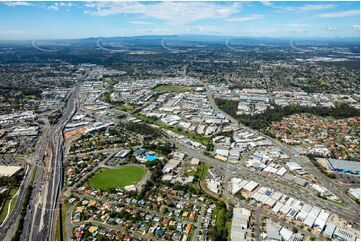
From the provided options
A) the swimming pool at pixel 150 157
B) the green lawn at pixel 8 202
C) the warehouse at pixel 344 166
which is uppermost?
the warehouse at pixel 344 166

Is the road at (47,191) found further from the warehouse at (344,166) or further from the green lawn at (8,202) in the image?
the warehouse at (344,166)

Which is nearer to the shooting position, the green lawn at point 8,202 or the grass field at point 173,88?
the green lawn at point 8,202

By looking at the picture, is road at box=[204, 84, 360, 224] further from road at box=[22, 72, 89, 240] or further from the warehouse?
road at box=[22, 72, 89, 240]

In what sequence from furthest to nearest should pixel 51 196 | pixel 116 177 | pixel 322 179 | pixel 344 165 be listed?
pixel 344 165, pixel 116 177, pixel 322 179, pixel 51 196

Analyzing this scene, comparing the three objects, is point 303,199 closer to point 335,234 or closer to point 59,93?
point 335,234

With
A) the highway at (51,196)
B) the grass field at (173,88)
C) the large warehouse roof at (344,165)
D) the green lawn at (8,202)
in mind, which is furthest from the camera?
the grass field at (173,88)

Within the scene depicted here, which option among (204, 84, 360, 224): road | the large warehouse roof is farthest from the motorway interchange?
the large warehouse roof

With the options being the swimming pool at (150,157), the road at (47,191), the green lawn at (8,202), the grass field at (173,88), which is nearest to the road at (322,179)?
the swimming pool at (150,157)

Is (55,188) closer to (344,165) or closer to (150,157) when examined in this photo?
(150,157)

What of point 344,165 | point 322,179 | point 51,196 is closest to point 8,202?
point 51,196
